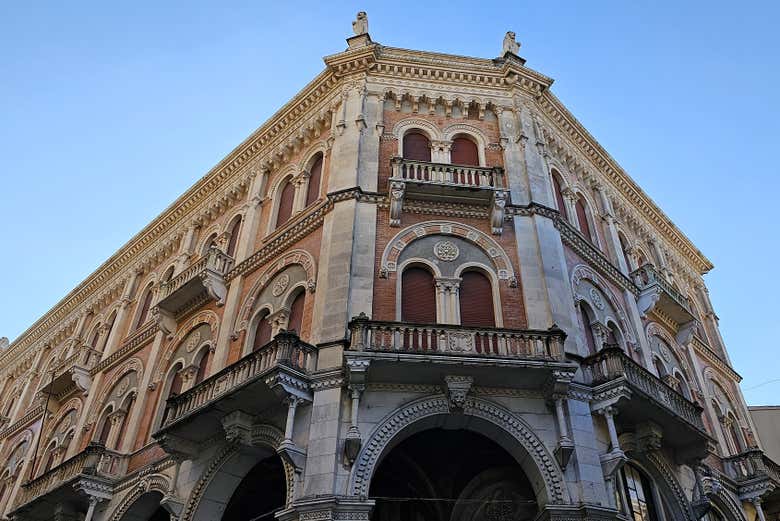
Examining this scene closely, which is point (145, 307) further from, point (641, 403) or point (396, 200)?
point (641, 403)

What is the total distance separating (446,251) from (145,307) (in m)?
14.8

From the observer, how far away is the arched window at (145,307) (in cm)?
2500

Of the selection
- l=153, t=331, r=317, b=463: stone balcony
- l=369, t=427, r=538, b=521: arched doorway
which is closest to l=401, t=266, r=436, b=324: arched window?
l=153, t=331, r=317, b=463: stone balcony

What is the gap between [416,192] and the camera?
1717cm

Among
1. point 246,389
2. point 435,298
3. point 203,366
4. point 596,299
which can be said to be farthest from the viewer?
point 203,366

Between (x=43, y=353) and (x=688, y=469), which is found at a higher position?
(x=43, y=353)

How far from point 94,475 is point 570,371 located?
14401 millimetres

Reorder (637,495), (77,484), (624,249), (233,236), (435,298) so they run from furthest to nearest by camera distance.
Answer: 1. (624,249)
2. (233,236)
3. (77,484)
4. (435,298)
5. (637,495)

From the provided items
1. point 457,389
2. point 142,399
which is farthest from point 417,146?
point 142,399

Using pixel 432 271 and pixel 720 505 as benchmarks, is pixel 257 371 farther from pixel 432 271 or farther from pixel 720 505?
pixel 720 505

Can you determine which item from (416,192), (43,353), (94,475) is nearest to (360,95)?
(416,192)

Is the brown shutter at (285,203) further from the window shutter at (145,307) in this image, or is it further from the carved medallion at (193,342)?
the window shutter at (145,307)

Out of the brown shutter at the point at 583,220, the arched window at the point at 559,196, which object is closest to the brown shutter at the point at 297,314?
the arched window at the point at 559,196

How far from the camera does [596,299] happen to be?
18.3 m
